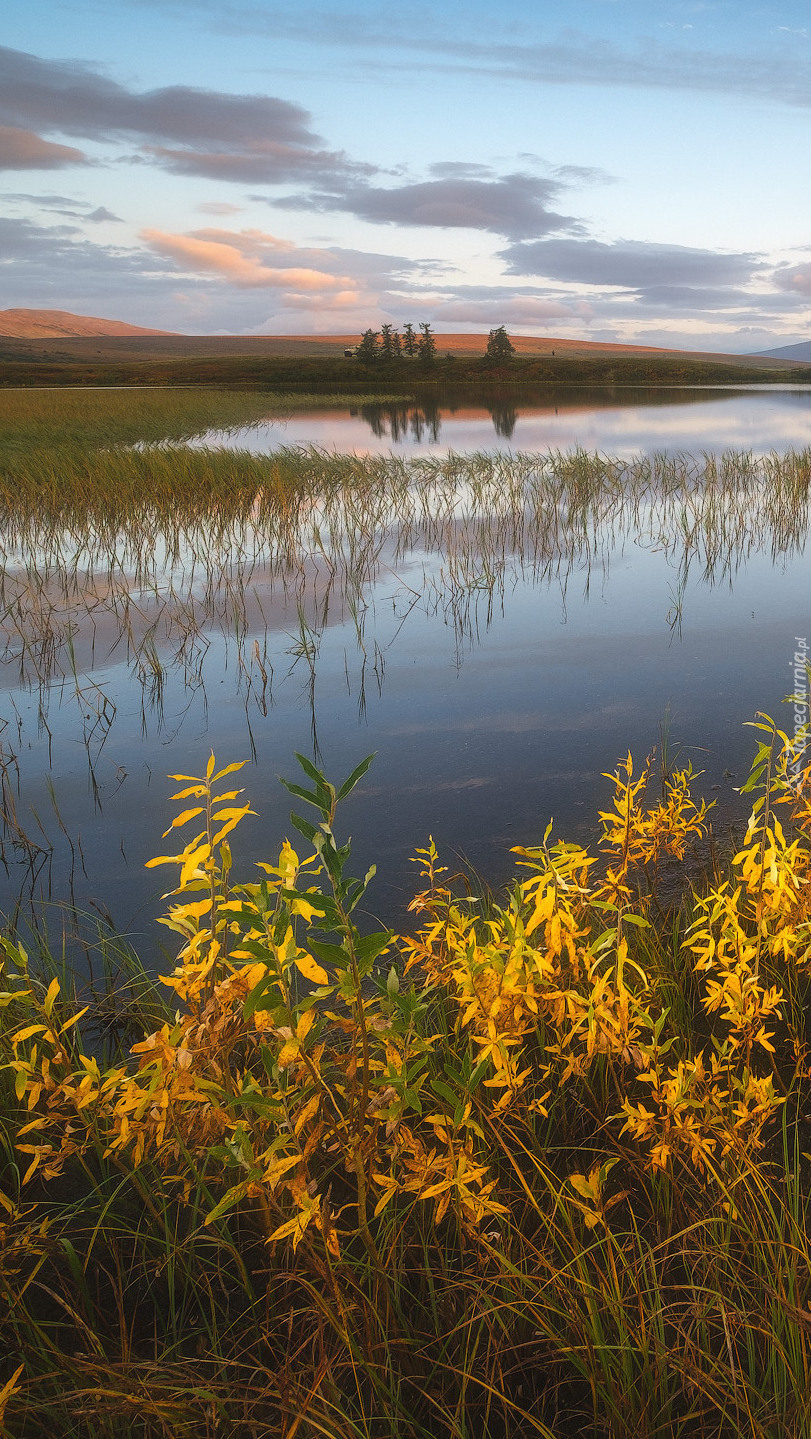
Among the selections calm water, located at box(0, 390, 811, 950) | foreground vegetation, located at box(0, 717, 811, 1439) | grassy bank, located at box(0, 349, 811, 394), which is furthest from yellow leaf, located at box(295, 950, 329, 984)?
grassy bank, located at box(0, 349, 811, 394)

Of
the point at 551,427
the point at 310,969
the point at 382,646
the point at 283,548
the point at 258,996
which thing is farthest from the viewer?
the point at 551,427

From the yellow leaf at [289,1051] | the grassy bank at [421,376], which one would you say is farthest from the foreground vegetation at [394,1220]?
the grassy bank at [421,376]

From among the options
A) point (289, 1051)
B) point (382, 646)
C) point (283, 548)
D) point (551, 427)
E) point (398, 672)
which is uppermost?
point (551, 427)

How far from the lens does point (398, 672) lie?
272 inches

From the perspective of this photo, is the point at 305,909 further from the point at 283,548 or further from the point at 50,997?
the point at 283,548

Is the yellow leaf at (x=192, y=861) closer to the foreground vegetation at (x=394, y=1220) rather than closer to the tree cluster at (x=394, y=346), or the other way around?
the foreground vegetation at (x=394, y=1220)

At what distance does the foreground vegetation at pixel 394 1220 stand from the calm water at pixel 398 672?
1.67 meters

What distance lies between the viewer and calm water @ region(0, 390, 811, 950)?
15.0 ft

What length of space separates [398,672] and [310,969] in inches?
215

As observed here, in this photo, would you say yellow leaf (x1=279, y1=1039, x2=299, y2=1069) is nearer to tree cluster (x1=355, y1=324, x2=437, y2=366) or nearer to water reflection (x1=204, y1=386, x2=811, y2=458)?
water reflection (x1=204, y1=386, x2=811, y2=458)

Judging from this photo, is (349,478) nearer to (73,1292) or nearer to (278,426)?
(73,1292)

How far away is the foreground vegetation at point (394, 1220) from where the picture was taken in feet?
4.83

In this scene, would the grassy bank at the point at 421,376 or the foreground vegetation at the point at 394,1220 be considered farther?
the grassy bank at the point at 421,376

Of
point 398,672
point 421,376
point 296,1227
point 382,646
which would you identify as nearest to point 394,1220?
point 296,1227
